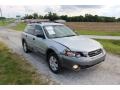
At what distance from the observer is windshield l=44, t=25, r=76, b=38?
6311mm

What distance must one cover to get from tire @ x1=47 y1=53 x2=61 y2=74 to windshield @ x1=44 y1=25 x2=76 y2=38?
2.73 ft

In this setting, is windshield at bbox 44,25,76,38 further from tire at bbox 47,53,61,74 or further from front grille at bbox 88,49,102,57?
front grille at bbox 88,49,102,57

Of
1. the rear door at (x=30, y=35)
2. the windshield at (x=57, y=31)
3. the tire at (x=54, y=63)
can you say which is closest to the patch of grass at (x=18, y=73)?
the tire at (x=54, y=63)

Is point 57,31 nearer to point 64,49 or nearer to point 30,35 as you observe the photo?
point 64,49

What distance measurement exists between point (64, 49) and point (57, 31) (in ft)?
4.98

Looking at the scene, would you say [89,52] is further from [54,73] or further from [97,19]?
[97,19]

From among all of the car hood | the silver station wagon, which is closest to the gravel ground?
the silver station wagon

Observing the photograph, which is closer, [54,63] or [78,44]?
[78,44]

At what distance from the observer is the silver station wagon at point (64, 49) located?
5.07 meters

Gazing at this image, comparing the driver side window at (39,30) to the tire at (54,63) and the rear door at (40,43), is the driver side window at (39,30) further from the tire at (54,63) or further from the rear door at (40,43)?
A: the tire at (54,63)

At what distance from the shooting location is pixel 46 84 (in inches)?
191

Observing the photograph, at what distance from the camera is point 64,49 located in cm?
521

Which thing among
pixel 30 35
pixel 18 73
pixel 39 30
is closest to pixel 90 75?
pixel 18 73
